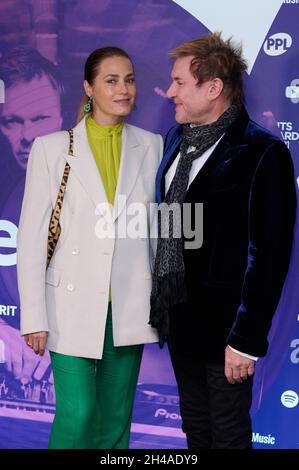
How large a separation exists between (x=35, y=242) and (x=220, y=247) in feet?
2.07

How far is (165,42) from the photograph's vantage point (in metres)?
2.85

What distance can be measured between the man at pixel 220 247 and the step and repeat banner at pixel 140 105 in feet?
1.74

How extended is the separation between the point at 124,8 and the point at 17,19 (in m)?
0.49

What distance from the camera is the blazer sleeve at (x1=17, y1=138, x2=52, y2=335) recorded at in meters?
2.31

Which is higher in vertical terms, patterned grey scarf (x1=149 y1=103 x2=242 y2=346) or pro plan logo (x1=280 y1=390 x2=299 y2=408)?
patterned grey scarf (x1=149 y1=103 x2=242 y2=346)

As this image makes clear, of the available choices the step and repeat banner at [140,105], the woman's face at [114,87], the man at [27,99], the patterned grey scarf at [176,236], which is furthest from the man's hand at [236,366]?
the man at [27,99]

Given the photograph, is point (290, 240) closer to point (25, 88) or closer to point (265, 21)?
point (265, 21)

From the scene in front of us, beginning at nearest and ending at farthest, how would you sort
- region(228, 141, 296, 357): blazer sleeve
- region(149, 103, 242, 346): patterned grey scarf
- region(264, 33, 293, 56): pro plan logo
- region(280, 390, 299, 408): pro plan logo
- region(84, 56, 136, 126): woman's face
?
1. region(228, 141, 296, 357): blazer sleeve
2. region(149, 103, 242, 346): patterned grey scarf
3. region(84, 56, 136, 126): woman's face
4. region(264, 33, 293, 56): pro plan logo
5. region(280, 390, 299, 408): pro plan logo

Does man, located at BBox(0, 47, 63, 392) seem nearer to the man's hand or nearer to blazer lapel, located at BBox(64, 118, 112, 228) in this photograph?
blazer lapel, located at BBox(64, 118, 112, 228)

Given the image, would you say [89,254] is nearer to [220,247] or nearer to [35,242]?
[35,242]

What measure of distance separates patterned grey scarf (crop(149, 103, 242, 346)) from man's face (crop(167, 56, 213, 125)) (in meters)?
0.04

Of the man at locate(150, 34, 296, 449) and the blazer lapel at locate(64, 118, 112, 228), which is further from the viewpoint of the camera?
the blazer lapel at locate(64, 118, 112, 228)

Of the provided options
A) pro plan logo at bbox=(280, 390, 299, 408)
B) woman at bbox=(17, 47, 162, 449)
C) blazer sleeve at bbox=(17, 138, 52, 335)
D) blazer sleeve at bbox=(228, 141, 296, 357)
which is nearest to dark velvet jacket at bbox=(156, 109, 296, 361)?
blazer sleeve at bbox=(228, 141, 296, 357)

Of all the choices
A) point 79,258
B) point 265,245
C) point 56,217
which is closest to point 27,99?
point 56,217
